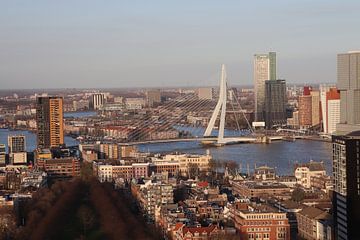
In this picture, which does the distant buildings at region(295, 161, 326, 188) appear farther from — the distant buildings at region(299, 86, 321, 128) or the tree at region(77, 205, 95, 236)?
the distant buildings at region(299, 86, 321, 128)

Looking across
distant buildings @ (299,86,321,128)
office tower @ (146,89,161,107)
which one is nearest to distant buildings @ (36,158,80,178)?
distant buildings @ (299,86,321,128)

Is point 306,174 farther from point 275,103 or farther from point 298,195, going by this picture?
point 275,103

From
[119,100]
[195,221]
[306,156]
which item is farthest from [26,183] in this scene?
[119,100]

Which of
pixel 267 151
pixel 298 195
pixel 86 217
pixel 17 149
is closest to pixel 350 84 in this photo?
pixel 298 195

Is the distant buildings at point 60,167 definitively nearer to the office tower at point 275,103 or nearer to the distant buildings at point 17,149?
the distant buildings at point 17,149

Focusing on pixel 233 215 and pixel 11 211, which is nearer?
pixel 233 215

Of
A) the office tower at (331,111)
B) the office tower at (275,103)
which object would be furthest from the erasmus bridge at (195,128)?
the office tower at (331,111)

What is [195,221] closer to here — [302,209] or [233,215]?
[233,215]
